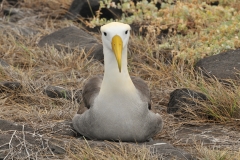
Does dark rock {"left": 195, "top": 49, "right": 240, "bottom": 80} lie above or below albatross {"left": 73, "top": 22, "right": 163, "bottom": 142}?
below

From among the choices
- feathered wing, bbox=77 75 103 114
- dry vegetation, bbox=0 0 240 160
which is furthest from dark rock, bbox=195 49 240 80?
feathered wing, bbox=77 75 103 114

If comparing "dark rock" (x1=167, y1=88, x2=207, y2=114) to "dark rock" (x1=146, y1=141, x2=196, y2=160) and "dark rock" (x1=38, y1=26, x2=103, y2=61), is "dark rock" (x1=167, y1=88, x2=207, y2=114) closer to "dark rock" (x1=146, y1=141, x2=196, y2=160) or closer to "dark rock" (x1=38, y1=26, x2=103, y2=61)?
"dark rock" (x1=146, y1=141, x2=196, y2=160)

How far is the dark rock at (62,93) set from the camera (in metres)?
5.86

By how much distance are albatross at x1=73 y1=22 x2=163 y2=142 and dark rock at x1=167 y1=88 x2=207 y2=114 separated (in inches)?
36.9

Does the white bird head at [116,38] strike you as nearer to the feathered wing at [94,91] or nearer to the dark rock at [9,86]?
the feathered wing at [94,91]

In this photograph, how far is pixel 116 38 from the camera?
4.36 m

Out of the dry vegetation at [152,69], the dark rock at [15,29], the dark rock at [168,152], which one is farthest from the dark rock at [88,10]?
the dark rock at [168,152]

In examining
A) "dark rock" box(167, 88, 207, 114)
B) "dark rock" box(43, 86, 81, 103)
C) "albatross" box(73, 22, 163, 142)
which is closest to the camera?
"albatross" box(73, 22, 163, 142)

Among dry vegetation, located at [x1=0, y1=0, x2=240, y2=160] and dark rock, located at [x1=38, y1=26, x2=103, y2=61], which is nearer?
dry vegetation, located at [x1=0, y1=0, x2=240, y2=160]

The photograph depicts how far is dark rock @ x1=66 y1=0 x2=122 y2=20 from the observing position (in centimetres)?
870

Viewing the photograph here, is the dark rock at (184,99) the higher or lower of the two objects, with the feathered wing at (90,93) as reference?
lower

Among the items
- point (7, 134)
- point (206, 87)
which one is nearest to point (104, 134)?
point (7, 134)

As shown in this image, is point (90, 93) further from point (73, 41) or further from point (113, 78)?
point (73, 41)

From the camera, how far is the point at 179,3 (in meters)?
7.79
